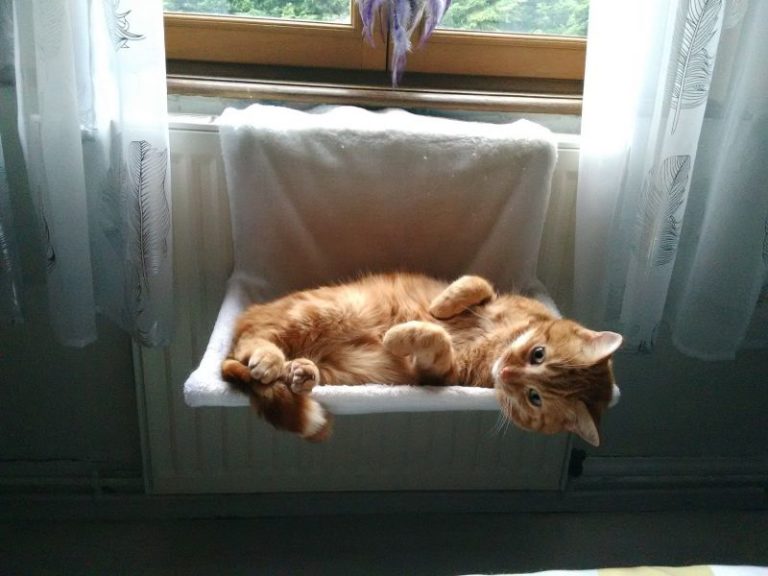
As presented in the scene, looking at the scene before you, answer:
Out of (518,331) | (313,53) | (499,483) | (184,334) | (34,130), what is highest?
(313,53)

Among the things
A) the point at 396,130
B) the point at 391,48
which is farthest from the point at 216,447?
the point at 391,48

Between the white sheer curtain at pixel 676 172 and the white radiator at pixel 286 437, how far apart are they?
0.51 feet

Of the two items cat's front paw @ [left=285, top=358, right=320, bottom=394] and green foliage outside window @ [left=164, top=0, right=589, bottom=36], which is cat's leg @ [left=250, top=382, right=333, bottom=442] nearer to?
cat's front paw @ [left=285, top=358, right=320, bottom=394]

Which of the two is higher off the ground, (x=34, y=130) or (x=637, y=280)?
(x=34, y=130)

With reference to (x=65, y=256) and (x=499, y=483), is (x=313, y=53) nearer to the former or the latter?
(x=65, y=256)

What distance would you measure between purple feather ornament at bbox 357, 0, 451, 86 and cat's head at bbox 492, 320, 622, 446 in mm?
640

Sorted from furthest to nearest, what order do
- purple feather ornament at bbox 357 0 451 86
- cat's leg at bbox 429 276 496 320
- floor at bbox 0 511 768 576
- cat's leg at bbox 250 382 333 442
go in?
floor at bbox 0 511 768 576 < purple feather ornament at bbox 357 0 451 86 < cat's leg at bbox 429 276 496 320 < cat's leg at bbox 250 382 333 442

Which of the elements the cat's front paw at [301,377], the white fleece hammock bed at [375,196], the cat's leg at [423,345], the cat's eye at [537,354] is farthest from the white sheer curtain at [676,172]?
the cat's front paw at [301,377]

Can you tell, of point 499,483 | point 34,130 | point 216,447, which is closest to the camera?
point 34,130

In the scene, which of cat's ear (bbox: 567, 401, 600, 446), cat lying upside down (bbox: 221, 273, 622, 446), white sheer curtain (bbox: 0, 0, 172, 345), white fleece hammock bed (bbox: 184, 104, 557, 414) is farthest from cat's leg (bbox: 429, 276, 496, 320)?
white sheer curtain (bbox: 0, 0, 172, 345)

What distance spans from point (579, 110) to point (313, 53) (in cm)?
55

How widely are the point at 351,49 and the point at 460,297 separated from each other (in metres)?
0.58

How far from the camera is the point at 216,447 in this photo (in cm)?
157

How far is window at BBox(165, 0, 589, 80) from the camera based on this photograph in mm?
1371
